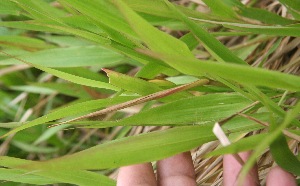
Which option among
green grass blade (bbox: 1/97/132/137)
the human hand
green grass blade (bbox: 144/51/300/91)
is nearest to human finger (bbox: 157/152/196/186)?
the human hand

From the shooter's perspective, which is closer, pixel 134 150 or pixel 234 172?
pixel 134 150

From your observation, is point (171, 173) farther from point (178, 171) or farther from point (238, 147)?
point (238, 147)

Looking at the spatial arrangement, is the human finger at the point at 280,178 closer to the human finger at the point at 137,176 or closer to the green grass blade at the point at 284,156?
the green grass blade at the point at 284,156

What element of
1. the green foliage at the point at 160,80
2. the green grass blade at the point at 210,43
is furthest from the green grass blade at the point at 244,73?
the green grass blade at the point at 210,43

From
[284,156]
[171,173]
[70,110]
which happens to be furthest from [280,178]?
[70,110]

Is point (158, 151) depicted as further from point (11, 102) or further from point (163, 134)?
point (11, 102)

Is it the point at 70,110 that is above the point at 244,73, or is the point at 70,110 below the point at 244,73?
above

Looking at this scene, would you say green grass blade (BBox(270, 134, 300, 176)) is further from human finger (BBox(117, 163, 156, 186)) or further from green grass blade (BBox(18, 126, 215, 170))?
human finger (BBox(117, 163, 156, 186))
